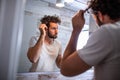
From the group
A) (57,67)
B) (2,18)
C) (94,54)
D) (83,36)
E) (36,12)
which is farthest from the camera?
(83,36)

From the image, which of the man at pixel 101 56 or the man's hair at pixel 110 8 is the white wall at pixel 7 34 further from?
the man's hair at pixel 110 8

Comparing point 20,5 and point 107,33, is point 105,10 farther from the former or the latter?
point 20,5

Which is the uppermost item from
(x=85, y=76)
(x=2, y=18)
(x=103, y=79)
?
(x=2, y=18)

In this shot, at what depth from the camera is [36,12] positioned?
3.22 feet

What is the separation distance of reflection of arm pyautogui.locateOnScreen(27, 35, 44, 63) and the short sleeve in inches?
14.8

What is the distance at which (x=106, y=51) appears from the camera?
0.66 meters

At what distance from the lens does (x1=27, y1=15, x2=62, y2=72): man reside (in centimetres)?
99

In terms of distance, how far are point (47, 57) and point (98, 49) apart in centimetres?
45

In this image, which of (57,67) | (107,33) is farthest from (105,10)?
(57,67)

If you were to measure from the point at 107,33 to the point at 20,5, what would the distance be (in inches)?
17.4

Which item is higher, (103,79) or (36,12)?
(36,12)

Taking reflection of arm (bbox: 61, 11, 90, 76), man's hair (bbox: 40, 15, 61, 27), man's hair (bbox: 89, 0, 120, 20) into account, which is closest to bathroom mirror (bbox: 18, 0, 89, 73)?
man's hair (bbox: 40, 15, 61, 27)

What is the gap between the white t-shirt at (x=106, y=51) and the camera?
0.66 meters

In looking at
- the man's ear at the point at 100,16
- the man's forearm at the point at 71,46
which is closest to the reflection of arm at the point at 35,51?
the man's forearm at the point at 71,46
